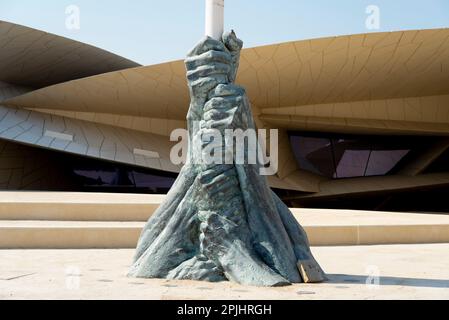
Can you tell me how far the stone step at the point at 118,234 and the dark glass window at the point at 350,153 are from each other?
12.3m

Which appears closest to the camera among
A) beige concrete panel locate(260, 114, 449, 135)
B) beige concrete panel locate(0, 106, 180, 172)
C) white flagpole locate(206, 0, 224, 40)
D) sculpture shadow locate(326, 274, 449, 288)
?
sculpture shadow locate(326, 274, 449, 288)

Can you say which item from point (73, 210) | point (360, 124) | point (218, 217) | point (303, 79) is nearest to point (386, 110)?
point (360, 124)

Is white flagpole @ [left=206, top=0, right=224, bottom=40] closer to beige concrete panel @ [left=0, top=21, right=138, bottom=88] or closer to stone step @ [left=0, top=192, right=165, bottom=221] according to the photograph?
stone step @ [left=0, top=192, right=165, bottom=221]

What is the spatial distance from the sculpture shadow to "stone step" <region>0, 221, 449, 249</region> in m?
3.19

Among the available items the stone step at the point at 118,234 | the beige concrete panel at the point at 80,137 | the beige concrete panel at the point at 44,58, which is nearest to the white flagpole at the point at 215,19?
the stone step at the point at 118,234

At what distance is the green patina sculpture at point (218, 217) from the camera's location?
5.12m

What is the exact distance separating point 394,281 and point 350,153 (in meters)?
16.9

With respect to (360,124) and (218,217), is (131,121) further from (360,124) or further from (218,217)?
(218,217)

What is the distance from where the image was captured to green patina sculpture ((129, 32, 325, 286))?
16.8 ft

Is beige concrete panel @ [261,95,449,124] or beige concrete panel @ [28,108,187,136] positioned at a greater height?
beige concrete panel @ [261,95,449,124]

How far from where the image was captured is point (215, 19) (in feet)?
17.7

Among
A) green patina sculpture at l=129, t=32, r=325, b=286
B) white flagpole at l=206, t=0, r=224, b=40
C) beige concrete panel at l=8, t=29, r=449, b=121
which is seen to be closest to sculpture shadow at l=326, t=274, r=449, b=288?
green patina sculpture at l=129, t=32, r=325, b=286

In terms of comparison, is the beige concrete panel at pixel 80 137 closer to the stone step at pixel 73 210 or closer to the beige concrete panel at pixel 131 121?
the beige concrete panel at pixel 131 121
